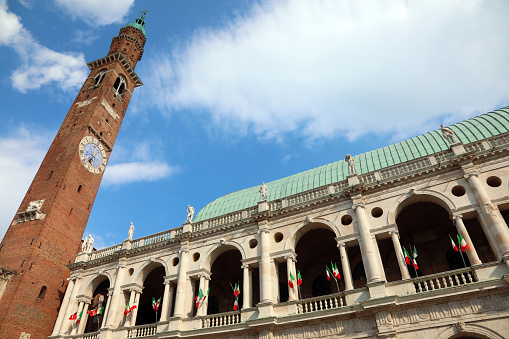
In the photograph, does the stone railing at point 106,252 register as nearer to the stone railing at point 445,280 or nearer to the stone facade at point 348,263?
the stone facade at point 348,263

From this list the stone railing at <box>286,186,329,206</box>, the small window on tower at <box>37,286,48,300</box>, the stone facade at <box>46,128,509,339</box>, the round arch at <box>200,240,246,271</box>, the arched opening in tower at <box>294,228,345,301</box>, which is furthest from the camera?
the small window on tower at <box>37,286,48,300</box>

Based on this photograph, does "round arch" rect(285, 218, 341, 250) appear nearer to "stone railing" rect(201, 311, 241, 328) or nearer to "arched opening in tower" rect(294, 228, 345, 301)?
"arched opening in tower" rect(294, 228, 345, 301)

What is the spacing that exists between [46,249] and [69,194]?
6188 mm

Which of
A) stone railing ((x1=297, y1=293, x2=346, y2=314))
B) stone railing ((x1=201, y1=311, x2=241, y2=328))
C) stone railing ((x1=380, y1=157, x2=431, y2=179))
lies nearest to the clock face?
stone railing ((x1=201, y1=311, x2=241, y2=328))

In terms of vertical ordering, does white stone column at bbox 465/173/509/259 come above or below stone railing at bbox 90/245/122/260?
below

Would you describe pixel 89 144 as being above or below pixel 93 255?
above

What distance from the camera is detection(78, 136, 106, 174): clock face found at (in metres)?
39.0

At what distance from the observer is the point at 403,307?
18.0 meters

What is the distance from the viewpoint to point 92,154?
133 ft

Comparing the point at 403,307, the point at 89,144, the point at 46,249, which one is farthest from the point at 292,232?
the point at 89,144

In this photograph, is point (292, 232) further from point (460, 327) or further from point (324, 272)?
point (460, 327)

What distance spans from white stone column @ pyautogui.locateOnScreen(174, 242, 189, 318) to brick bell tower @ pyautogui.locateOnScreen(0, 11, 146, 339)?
48.9 feet

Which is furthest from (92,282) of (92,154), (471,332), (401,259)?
(471,332)

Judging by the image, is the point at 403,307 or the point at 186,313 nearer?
the point at 403,307
